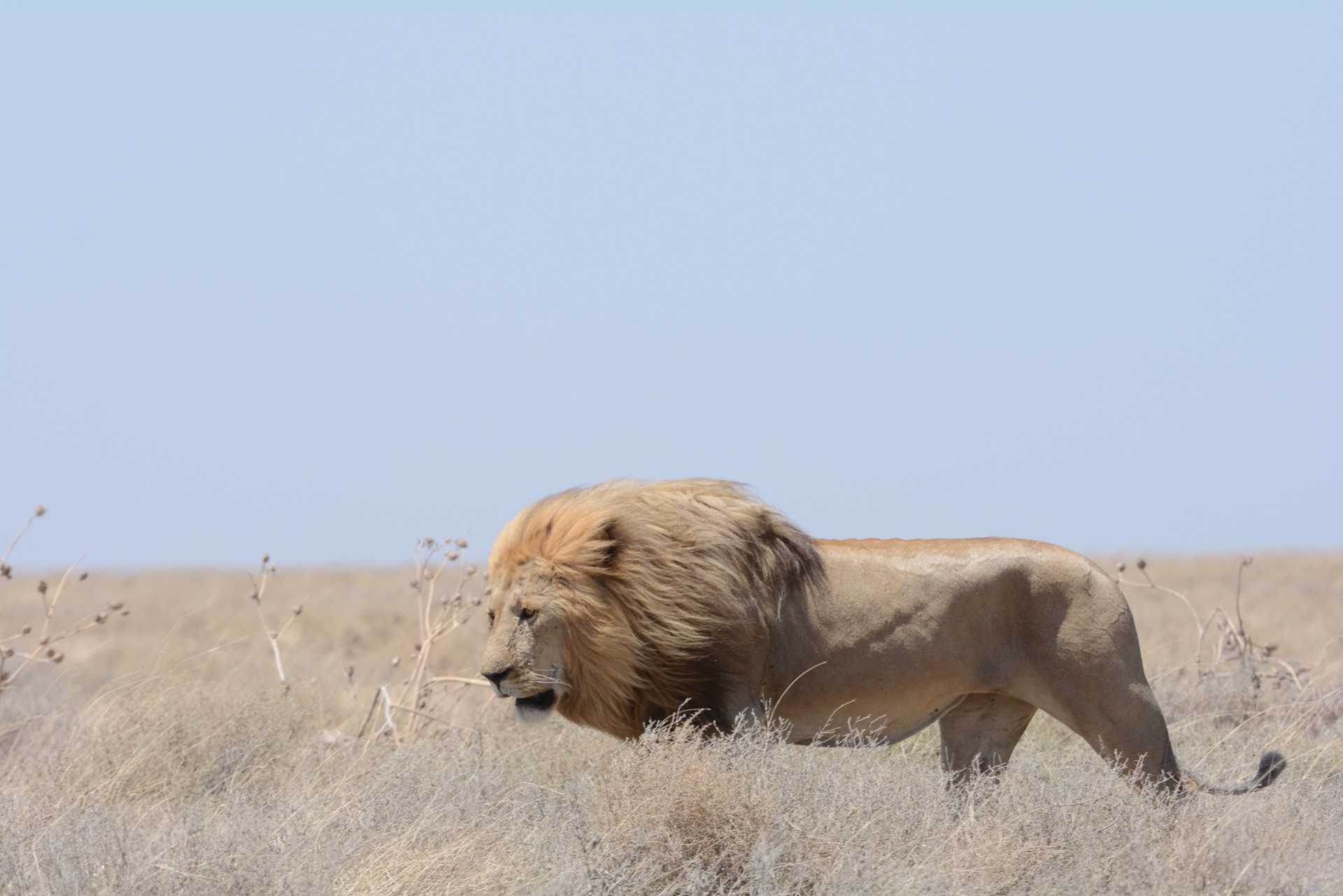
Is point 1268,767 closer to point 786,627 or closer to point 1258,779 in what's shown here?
point 1258,779

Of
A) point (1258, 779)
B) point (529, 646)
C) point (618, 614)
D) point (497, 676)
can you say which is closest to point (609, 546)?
point (618, 614)

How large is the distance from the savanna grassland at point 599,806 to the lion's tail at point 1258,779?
0.26 feet

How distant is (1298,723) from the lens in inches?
330

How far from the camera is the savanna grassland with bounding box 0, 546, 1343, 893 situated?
5.14 meters

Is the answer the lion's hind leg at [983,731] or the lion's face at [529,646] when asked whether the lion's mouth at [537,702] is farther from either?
the lion's hind leg at [983,731]

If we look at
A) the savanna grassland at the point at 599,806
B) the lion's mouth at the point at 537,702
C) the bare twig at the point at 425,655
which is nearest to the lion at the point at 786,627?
the lion's mouth at the point at 537,702

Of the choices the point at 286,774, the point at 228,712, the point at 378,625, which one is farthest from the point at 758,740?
the point at 378,625

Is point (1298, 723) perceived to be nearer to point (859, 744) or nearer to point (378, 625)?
point (859, 744)

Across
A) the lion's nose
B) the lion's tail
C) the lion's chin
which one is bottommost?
the lion's tail

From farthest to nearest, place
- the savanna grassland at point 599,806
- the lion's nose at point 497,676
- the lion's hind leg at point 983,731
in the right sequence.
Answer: the lion's hind leg at point 983,731 < the lion's nose at point 497,676 < the savanna grassland at point 599,806

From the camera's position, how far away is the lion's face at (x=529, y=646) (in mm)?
5750

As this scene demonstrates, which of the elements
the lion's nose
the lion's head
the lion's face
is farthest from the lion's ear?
the lion's nose

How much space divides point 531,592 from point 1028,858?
2.23m

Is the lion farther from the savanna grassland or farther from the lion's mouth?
the savanna grassland
